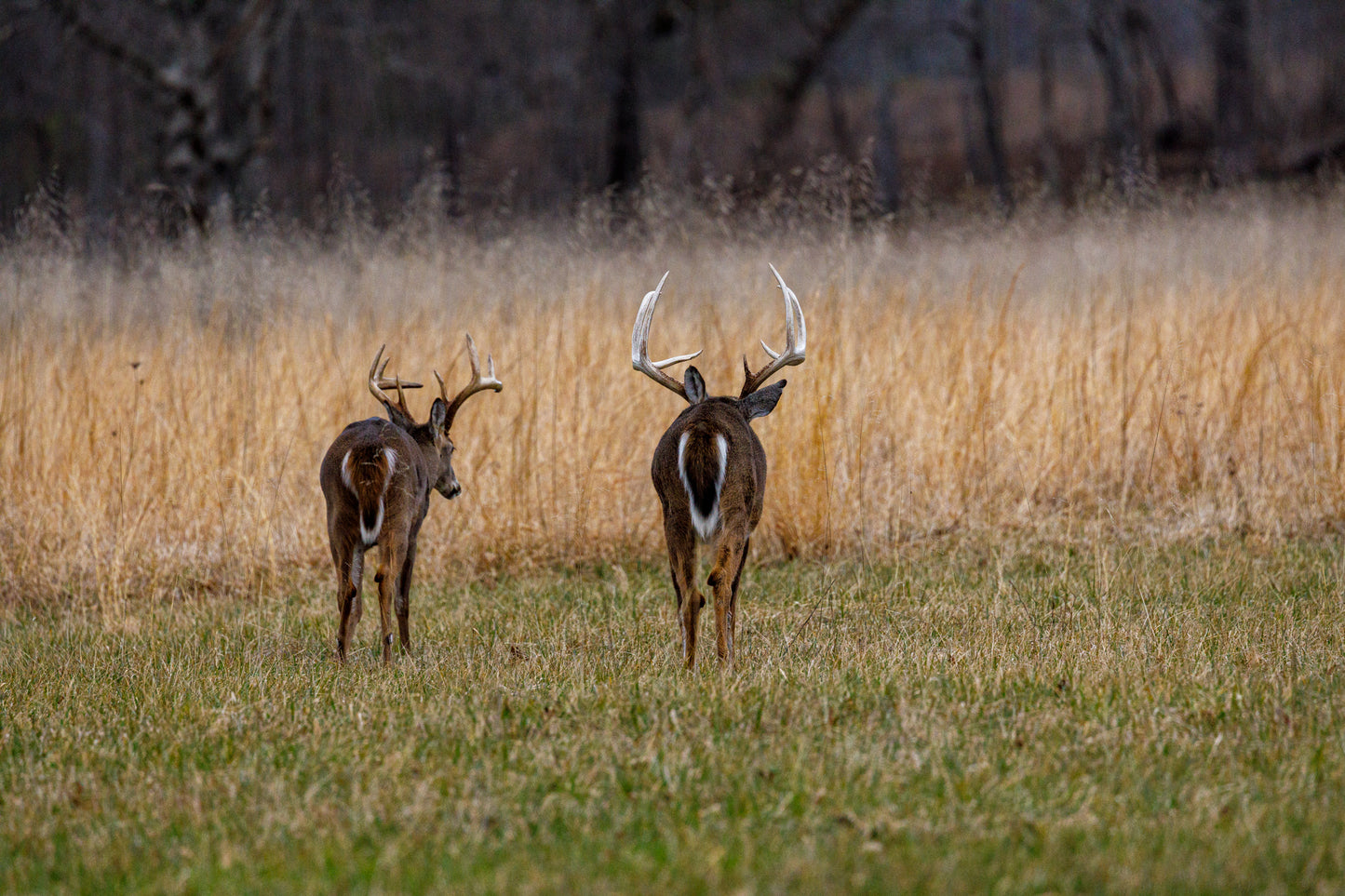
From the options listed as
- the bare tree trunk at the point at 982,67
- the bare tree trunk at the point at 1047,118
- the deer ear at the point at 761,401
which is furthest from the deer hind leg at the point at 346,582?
the bare tree trunk at the point at 982,67

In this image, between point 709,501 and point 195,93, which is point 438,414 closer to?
point 709,501

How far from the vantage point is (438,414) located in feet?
21.5

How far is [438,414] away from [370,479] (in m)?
0.90

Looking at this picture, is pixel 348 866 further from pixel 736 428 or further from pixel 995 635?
pixel 995 635

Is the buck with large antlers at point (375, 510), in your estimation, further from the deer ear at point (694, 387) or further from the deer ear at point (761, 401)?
the deer ear at point (761, 401)

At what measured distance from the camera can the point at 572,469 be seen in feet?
28.5

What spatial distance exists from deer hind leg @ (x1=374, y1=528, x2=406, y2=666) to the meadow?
0.15m

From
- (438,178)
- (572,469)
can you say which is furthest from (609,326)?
(438,178)

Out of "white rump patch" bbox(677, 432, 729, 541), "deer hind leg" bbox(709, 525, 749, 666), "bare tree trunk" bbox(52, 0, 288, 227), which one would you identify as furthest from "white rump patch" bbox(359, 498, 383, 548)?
"bare tree trunk" bbox(52, 0, 288, 227)

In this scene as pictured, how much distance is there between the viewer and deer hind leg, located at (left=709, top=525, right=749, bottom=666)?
5344mm

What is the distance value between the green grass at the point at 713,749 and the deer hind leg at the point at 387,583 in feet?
0.44

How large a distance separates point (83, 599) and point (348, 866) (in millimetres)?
4896

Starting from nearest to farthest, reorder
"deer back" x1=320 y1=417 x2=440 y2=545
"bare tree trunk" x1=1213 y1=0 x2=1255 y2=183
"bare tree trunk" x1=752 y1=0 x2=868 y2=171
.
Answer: "deer back" x1=320 y1=417 x2=440 y2=545, "bare tree trunk" x1=1213 y1=0 x2=1255 y2=183, "bare tree trunk" x1=752 y1=0 x2=868 y2=171

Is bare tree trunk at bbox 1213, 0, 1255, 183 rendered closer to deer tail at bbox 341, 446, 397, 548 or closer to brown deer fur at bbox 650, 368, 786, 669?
brown deer fur at bbox 650, 368, 786, 669
